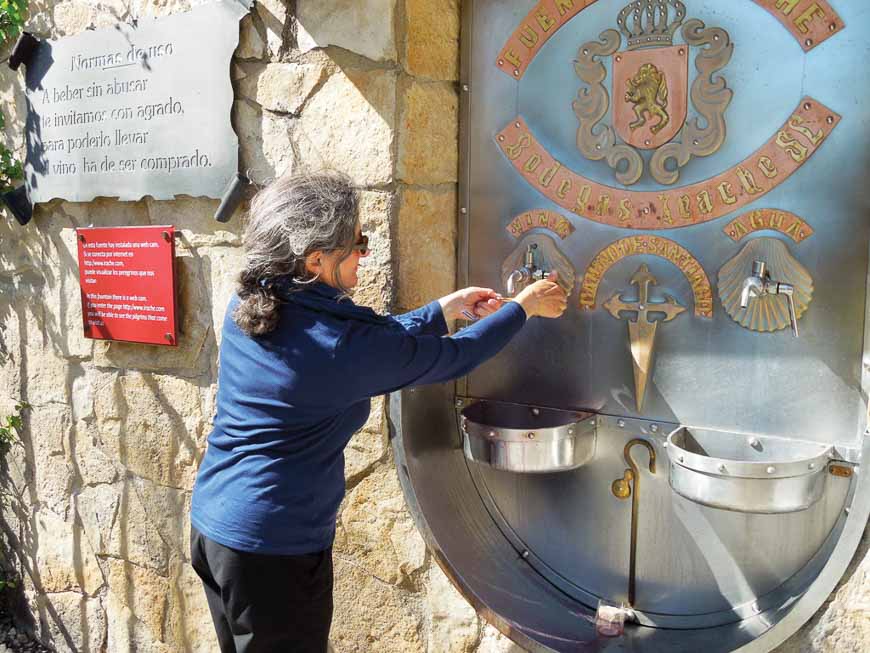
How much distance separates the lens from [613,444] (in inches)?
79.0

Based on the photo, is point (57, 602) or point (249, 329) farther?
point (57, 602)

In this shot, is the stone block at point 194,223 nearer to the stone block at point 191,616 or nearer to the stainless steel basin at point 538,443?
the stainless steel basin at point 538,443

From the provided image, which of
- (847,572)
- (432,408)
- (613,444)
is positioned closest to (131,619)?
(432,408)

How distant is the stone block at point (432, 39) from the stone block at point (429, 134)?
0.04 m

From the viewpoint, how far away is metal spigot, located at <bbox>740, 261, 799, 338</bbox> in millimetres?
1677

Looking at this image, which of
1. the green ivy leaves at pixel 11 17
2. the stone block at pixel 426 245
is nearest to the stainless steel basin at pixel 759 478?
the stone block at pixel 426 245

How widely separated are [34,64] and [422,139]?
1697 millimetres

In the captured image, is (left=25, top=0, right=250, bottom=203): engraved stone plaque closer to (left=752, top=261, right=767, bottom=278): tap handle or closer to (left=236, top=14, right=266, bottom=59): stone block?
(left=236, top=14, right=266, bottom=59): stone block

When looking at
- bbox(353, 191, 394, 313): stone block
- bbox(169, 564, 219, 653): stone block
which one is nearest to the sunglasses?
bbox(353, 191, 394, 313): stone block

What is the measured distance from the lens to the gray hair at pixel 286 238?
167 cm

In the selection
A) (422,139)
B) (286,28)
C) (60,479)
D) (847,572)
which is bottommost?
(60,479)

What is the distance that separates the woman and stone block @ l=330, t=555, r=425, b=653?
39 cm

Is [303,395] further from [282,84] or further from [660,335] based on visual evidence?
[282,84]

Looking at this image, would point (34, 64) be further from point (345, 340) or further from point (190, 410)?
point (345, 340)
